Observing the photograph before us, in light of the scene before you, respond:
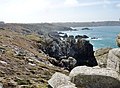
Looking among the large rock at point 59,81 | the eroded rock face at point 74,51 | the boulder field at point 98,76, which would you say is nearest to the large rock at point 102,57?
the boulder field at point 98,76

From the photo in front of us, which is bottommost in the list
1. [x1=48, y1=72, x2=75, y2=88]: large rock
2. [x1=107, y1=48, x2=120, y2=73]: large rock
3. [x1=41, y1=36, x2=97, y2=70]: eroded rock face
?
[x1=41, y1=36, x2=97, y2=70]: eroded rock face

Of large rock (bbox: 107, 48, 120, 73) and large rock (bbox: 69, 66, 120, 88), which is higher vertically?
large rock (bbox: 107, 48, 120, 73)

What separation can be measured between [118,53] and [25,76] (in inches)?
593

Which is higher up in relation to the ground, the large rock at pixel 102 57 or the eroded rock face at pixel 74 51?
the large rock at pixel 102 57

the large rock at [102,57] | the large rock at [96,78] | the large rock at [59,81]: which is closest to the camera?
the large rock at [96,78]

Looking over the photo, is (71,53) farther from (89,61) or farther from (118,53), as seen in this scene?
(118,53)

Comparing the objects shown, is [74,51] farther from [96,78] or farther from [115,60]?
[96,78]

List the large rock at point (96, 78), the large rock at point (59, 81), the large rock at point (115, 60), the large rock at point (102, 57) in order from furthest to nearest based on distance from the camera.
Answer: the large rock at point (102, 57)
the large rock at point (59, 81)
the large rock at point (115, 60)
the large rock at point (96, 78)

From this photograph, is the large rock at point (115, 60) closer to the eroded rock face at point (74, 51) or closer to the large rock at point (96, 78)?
the large rock at point (96, 78)

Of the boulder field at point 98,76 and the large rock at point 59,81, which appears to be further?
the large rock at point 59,81

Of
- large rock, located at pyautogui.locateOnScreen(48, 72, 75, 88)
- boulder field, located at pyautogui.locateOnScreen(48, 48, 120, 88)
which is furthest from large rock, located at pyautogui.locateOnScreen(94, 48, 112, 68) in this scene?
large rock, located at pyautogui.locateOnScreen(48, 72, 75, 88)

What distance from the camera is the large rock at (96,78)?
76.9 ft

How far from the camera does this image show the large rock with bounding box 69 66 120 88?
76.9ft

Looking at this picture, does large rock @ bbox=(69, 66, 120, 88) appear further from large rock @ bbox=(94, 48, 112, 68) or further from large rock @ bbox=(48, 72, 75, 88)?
large rock @ bbox=(94, 48, 112, 68)
